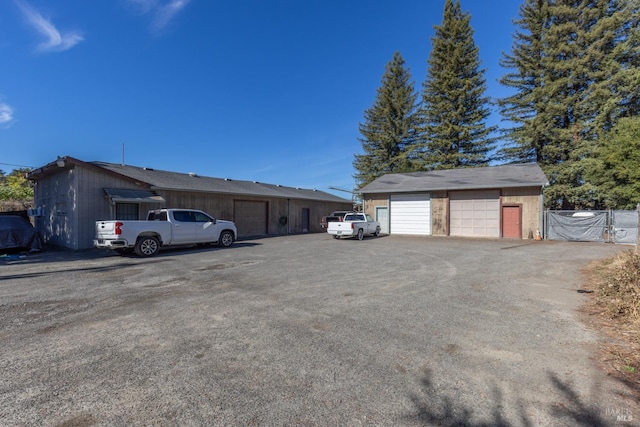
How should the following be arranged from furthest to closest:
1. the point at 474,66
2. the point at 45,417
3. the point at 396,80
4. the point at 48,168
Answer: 1. the point at 396,80
2. the point at 474,66
3. the point at 48,168
4. the point at 45,417

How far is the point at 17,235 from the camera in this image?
12.0m

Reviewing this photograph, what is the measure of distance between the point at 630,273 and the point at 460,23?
110 ft

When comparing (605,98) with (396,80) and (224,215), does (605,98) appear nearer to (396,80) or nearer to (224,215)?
(396,80)

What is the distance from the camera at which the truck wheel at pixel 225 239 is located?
13836 mm

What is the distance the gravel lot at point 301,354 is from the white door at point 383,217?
15.3 m

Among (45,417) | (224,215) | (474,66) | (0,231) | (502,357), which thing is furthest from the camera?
(474,66)

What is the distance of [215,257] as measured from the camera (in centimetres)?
1073

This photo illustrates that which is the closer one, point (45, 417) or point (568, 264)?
point (45, 417)

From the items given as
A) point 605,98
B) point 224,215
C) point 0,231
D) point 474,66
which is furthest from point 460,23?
point 0,231

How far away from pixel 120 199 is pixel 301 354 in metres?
13.3

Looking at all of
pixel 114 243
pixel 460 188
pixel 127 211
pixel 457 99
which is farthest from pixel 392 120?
pixel 114 243

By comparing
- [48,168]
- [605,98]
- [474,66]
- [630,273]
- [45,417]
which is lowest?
[45,417]

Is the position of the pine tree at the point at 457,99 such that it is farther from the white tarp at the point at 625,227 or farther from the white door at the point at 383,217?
the white tarp at the point at 625,227

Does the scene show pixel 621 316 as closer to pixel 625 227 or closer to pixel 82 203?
pixel 625 227
